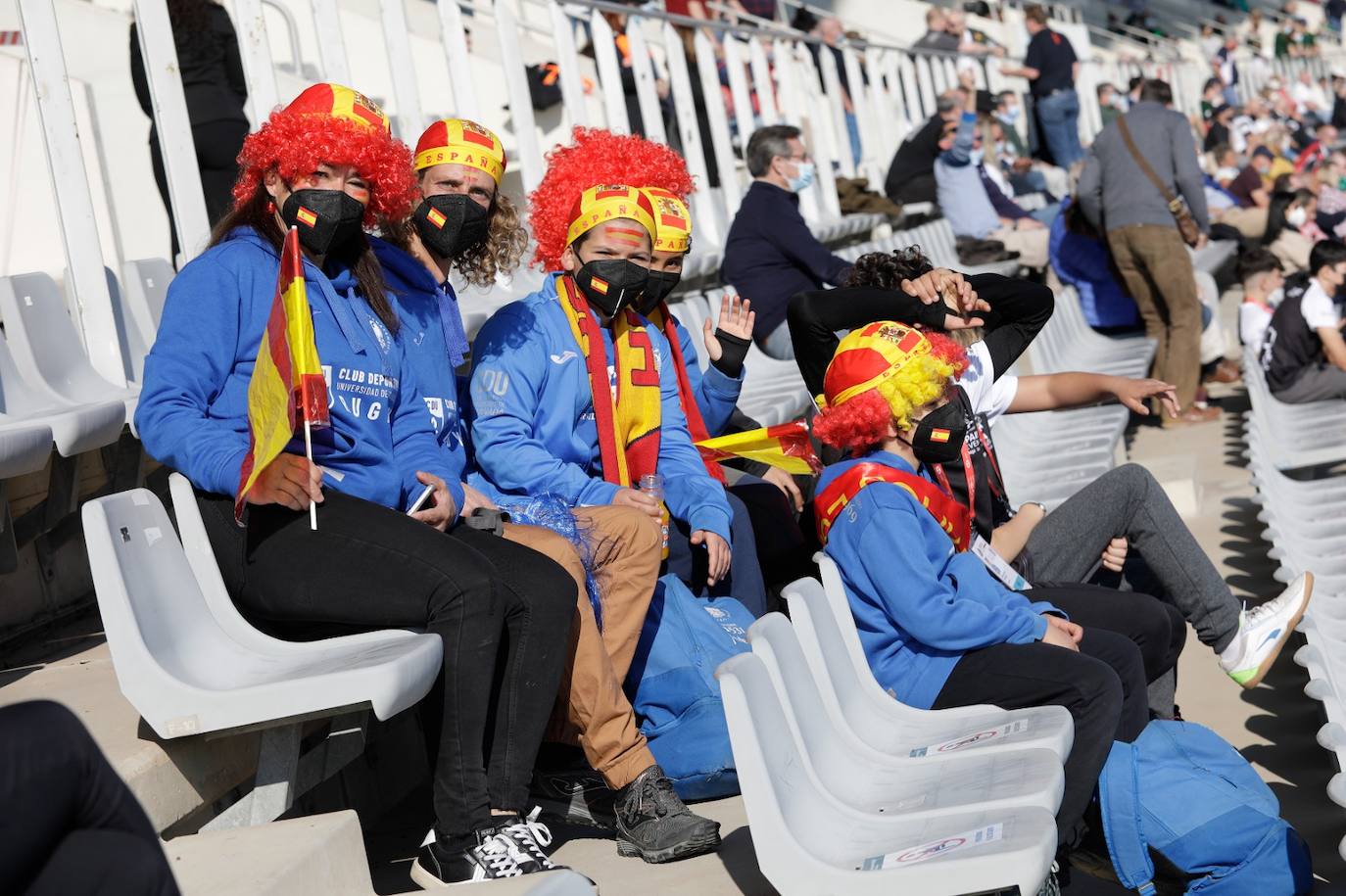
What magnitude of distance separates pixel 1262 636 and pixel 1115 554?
452 mm

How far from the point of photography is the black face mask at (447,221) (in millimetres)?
4301

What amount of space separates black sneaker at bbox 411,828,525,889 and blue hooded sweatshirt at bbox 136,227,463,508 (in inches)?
31.2

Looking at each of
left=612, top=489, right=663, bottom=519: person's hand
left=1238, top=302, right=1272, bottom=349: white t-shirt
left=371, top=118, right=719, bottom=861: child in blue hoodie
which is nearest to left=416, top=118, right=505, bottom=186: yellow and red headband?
left=371, top=118, right=719, bottom=861: child in blue hoodie

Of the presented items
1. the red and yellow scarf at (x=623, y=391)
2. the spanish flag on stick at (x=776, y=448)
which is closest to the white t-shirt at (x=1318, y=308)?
the spanish flag on stick at (x=776, y=448)

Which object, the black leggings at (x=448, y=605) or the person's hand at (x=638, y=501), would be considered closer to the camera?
the black leggings at (x=448, y=605)

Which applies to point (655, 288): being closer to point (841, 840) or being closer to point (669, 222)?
point (669, 222)

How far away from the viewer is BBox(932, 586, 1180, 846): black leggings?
11.6 feet

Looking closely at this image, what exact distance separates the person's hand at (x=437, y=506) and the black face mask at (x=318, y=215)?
0.55 m

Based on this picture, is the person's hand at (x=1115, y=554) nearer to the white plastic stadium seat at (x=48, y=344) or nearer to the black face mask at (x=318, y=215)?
the black face mask at (x=318, y=215)

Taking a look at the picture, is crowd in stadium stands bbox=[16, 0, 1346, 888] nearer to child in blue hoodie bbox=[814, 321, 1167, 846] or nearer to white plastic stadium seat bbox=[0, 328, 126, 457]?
child in blue hoodie bbox=[814, 321, 1167, 846]

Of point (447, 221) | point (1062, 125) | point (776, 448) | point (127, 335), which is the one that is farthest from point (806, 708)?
point (1062, 125)

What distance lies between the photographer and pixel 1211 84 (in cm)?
2338

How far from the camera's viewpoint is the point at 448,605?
3.29 m

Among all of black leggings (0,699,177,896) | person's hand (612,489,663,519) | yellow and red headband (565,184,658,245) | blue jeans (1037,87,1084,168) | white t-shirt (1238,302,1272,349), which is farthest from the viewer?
blue jeans (1037,87,1084,168)
